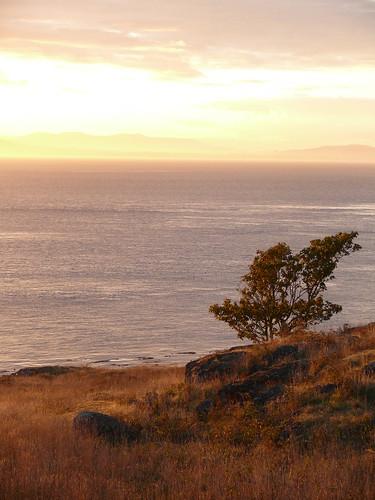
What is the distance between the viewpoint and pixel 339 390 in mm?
12922

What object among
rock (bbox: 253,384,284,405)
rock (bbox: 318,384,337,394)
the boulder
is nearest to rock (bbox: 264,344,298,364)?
rock (bbox: 253,384,284,405)

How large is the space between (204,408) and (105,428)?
2645mm

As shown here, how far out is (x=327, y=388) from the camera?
43.5 ft

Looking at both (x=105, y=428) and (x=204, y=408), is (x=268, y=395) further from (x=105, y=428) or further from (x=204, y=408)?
(x=105, y=428)

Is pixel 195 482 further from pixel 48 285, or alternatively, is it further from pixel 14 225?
pixel 14 225

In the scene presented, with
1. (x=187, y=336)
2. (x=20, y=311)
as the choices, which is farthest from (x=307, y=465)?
(x=20, y=311)

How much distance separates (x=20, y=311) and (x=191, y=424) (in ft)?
190

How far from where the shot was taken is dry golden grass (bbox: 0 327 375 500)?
27.8ft

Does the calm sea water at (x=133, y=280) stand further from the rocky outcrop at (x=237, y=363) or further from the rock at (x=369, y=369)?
the rock at (x=369, y=369)

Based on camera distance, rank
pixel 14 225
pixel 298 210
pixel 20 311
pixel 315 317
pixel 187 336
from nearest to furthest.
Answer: pixel 315 317 < pixel 187 336 < pixel 20 311 < pixel 14 225 < pixel 298 210

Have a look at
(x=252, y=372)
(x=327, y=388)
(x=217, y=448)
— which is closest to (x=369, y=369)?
(x=327, y=388)

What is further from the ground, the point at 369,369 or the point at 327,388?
the point at 369,369

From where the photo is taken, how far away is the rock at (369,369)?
13.6 m

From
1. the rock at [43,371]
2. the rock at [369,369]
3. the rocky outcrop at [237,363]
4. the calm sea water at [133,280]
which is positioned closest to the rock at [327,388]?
the rock at [369,369]
